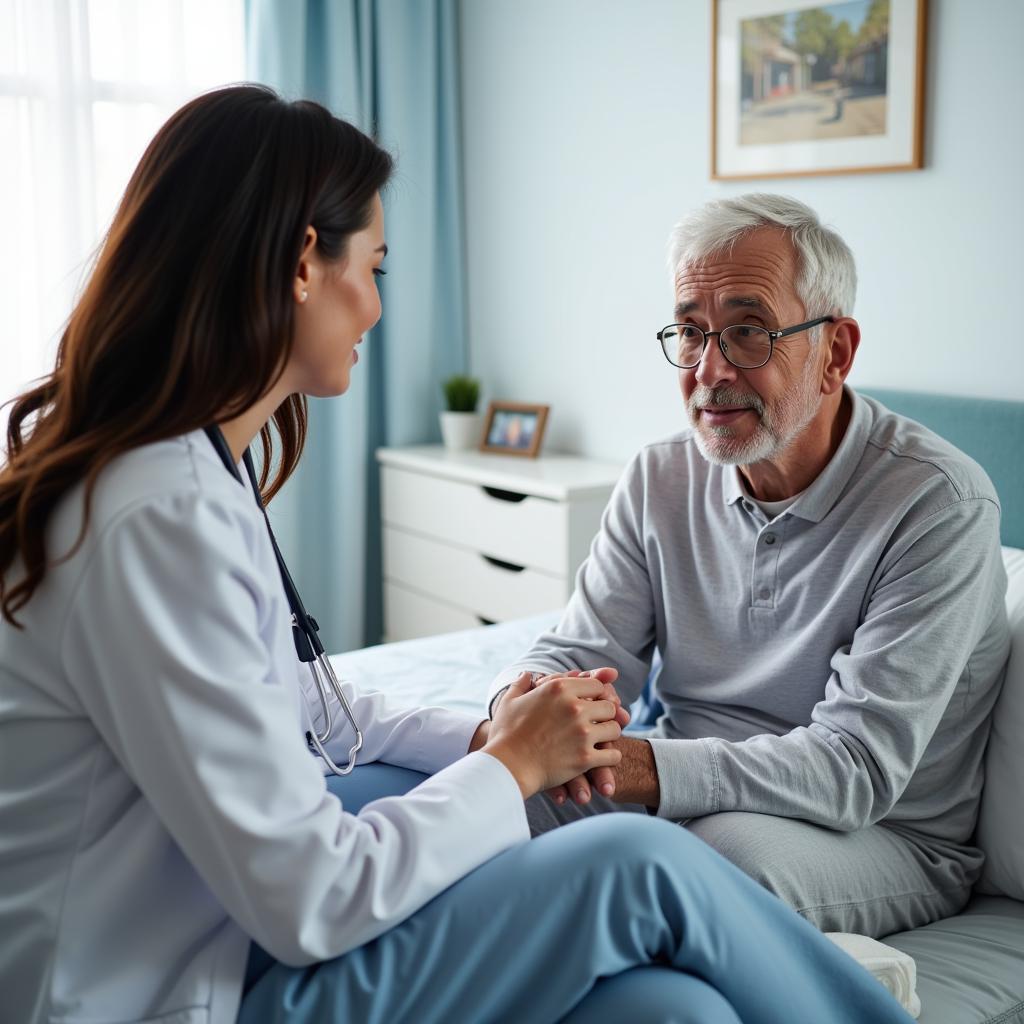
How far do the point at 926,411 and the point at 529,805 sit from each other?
3.93 ft

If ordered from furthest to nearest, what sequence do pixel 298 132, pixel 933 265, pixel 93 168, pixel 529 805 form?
pixel 93 168 < pixel 933 265 < pixel 529 805 < pixel 298 132

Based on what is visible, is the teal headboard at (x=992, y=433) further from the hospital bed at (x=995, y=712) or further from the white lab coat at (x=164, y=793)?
the white lab coat at (x=164, y=793)

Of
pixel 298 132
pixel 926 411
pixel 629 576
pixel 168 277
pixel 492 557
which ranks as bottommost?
pixel 492 557

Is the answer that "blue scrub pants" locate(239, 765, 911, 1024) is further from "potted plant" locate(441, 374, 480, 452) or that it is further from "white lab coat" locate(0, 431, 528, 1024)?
"potted plant" locate(441, 374, 480, 452)

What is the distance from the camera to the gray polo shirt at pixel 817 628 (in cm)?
144

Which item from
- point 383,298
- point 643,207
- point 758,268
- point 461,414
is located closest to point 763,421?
point 758,268

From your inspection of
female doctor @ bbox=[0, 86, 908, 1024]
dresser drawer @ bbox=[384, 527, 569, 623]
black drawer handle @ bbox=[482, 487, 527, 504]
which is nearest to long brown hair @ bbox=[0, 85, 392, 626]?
female doctor @ bbox=[0, 86, 908, 1024]

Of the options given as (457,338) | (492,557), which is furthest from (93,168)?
(492,557)

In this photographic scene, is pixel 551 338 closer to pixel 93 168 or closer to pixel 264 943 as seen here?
pixel 93 168

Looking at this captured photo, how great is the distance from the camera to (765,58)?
8.93 feet

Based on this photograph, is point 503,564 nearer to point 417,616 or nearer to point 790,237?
point 417,616

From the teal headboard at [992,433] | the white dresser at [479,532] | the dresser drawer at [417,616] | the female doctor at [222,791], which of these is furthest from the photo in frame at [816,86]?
the female doctor at [222,791]

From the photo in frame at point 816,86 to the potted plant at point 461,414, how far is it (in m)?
1.09

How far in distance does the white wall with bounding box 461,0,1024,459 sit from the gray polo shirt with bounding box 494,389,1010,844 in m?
0.90
